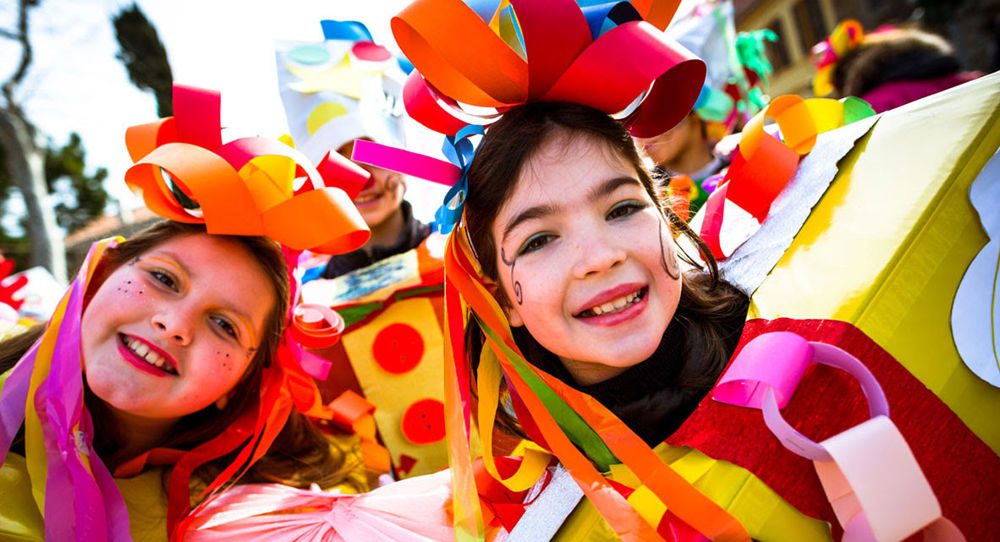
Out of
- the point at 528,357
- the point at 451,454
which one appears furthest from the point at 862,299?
the point at 451,454

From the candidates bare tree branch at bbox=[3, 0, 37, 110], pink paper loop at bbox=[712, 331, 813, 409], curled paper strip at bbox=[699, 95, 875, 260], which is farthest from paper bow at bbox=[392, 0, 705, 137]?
bare tree branch at bbox=[3, 0, 37, 110]

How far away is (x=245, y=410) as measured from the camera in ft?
6.82

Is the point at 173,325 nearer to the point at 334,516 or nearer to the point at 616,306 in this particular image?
the point at 334,516

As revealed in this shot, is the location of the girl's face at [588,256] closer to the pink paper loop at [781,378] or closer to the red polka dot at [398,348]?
the pink paper loop at [781,378]

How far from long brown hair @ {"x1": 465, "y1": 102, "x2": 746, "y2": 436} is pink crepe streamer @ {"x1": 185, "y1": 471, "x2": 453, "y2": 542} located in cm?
43

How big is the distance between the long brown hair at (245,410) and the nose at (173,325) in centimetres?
25

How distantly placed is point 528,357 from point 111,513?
1035mm

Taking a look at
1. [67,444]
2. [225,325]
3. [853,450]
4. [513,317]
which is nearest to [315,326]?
[225,325]

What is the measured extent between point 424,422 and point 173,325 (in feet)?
3.12

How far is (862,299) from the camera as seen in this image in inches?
46.6

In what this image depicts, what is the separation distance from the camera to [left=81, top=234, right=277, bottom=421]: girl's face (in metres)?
1.71

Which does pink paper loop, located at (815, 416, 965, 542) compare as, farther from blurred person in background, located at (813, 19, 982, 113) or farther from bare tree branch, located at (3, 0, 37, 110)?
bare tree branch, located at (3, 0, 37, 110)

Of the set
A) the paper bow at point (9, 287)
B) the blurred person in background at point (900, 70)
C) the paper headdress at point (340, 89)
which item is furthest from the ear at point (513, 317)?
the paper bow at point (9, 287)

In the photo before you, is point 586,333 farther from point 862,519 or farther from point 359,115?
point 359,115
